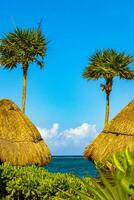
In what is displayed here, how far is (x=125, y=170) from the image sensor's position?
248 inches

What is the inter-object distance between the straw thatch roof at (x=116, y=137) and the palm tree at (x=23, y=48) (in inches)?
598

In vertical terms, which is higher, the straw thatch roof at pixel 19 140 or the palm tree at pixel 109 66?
the palm tree at pixel 109 66

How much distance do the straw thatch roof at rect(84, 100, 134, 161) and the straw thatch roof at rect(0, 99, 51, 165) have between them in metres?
3.30

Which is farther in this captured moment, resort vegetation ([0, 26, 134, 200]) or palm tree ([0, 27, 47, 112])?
palm tree ([0, 27, 47, 112])

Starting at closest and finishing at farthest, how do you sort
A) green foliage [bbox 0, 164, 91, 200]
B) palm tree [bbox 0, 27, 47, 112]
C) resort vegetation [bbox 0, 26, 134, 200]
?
resort vegetation [bbox 0, 26, 134, 200]
green foliage [bbox 0, 164, 91, 200]
palm tree [bbox 0, 27, 47, 112]

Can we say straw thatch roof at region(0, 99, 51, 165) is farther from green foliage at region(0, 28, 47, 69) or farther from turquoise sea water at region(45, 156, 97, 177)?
green foliage at region(0, 28, 47, 69)

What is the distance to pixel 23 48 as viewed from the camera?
51.6 metres

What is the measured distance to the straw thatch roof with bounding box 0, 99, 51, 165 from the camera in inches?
1315

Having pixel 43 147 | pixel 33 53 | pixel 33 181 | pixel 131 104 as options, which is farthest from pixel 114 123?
pixel 33 181

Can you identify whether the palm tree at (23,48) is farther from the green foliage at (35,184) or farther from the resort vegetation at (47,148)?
the green foliage at (35,184)

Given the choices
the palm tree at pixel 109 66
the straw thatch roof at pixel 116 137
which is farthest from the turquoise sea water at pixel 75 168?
the palm tree at pixel 109 66

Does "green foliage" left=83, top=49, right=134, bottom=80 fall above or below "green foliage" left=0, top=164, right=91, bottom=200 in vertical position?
above

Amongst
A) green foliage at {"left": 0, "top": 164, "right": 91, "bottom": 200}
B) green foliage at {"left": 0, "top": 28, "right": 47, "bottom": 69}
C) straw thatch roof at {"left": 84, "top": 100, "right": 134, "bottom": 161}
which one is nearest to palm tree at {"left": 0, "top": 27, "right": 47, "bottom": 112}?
green foliage at {"left": 0, "top": 28, "right": 47, "bottom": 69}

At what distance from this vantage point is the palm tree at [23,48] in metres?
51.0
